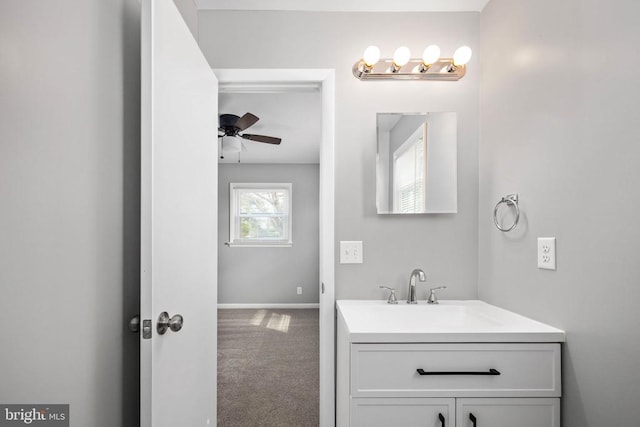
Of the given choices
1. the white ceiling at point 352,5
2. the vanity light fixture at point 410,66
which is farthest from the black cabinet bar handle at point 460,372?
the white ceiling at point 352,5

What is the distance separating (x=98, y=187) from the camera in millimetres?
969

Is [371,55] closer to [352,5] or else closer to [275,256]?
[352,5]

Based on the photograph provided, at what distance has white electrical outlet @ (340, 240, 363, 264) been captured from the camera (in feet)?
6.02

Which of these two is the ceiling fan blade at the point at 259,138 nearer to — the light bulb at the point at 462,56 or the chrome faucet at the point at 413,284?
the light bulb at the point at 462,56

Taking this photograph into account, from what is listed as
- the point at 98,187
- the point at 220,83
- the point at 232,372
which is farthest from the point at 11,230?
the point at 232,372

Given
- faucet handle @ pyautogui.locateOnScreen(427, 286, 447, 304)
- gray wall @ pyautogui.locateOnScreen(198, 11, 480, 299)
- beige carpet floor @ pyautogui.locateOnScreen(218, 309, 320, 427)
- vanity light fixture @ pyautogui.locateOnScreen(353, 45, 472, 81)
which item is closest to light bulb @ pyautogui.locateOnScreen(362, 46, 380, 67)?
vanity light fixture @ pyautogui.locateOnScreen(353, 45, 472, 81)

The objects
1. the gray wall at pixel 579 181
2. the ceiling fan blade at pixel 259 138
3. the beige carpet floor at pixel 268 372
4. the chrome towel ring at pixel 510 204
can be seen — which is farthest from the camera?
the ceiling fan blade at pixel 259 138

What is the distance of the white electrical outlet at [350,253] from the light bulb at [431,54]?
99 centimetres

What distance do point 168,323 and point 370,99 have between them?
143cm

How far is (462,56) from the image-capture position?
5.61ft

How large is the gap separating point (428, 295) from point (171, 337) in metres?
1.27

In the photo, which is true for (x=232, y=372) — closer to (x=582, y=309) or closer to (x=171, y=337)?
(x=171, y=337)

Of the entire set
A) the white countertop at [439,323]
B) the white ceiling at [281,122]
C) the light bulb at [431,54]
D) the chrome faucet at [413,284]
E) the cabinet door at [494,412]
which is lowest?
the cabinet door at [494,412]

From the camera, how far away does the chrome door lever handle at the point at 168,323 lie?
1081mm
